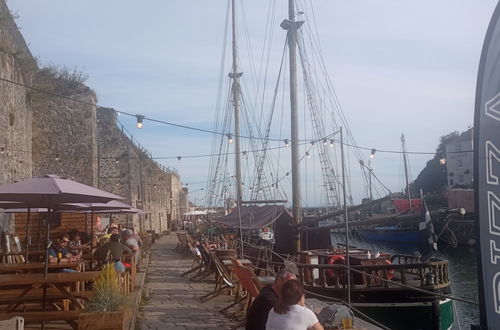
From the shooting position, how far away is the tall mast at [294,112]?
1466cm

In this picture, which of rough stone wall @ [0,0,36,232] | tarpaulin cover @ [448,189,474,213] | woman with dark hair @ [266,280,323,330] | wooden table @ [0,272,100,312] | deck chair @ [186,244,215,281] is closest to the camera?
woman with dark hair @ [266,280,323,330]

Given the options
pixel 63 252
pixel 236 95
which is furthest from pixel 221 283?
pixel 236 95

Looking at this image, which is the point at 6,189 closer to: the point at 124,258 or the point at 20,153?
the point at 124,258

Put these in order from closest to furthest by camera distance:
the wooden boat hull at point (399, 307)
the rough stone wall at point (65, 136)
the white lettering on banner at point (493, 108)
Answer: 1. the white lettering on banner at point (493, 108)
2. the wooden boat hull at point (399, 307)
3. the rough stone wall at point (65, 136)

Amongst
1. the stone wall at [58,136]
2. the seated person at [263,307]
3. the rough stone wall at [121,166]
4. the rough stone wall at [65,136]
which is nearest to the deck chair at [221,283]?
the seated person at [263,307]

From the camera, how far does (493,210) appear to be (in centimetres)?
418

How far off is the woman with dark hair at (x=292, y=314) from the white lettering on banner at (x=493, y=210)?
5.24ft

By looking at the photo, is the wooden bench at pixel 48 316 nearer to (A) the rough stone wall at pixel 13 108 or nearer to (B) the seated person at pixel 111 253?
(B) the seated person at pixel 111 253

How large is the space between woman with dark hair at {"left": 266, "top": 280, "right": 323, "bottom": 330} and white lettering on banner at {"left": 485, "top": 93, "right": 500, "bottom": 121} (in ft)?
6.89

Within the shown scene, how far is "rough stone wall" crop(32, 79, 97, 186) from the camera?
24.2m

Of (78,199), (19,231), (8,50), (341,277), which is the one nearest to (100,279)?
(78,199)

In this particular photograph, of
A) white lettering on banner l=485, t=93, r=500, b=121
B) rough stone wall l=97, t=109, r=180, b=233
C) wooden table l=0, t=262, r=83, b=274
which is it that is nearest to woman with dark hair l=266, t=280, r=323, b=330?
white lettering on banner l=485, t=93, r=500, b=121

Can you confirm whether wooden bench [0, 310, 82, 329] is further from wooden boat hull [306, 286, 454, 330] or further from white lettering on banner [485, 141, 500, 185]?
wooden boat hull [306, 286, 454, 330]

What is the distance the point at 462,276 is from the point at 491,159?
2497 cm
